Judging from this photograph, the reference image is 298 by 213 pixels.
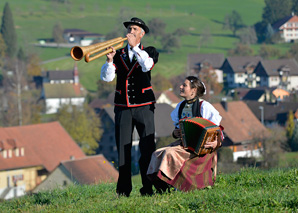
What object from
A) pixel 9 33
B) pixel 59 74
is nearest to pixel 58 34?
pixel 9 33

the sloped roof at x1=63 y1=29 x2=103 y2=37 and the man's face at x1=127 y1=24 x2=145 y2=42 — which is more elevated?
the sloped roof at x1=63 y1=29 x2=103 y2=37

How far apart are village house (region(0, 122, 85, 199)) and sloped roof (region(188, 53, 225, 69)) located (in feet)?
188

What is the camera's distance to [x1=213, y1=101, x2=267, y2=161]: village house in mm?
50719

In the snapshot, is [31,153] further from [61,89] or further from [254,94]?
[61,89]

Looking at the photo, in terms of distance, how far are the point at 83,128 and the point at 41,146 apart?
13066 millimetres

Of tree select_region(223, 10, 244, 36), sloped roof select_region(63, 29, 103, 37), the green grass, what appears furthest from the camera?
sloped roof select_region(63, 29, 103, 37)

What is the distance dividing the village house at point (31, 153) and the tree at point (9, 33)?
76.2 metres

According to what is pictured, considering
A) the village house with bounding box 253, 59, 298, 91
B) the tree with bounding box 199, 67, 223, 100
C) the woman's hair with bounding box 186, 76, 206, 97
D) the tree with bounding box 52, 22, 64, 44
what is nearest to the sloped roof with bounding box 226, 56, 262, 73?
the village house with bounding box 253, 59, 298, 91

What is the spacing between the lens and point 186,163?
746 centimetres

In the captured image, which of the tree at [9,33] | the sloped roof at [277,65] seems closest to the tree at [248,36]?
the sloped roof at [277,65]

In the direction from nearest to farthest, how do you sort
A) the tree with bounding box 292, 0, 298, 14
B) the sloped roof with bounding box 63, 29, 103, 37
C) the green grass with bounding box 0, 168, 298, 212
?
the green grass with bounding box 0, 168, 298, 212 → the tree with bounding box 292, 0, 298, 14 → the sloped roof with bounding box 63, 29, 103, 37

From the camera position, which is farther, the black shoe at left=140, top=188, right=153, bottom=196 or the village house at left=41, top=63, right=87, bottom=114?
the village house at left=41, top=63, right=87, bottom=114

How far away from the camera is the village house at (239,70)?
103500 millimetres

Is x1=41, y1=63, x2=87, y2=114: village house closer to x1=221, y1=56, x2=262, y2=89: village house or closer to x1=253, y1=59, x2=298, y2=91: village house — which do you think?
x1=221, y1=56, x2=262, y2=89: village house
